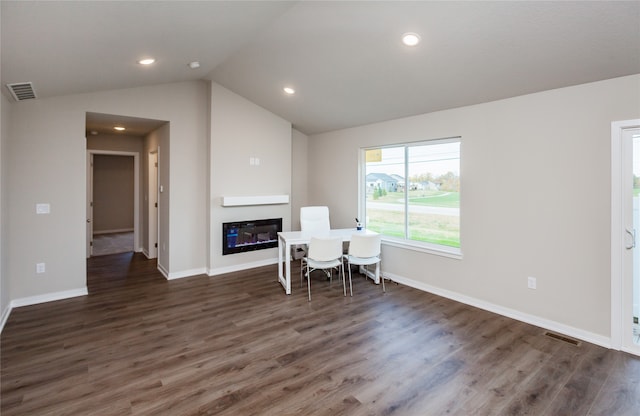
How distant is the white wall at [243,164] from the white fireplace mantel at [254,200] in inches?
4.8

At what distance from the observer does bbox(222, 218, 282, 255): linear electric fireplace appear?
210 inches

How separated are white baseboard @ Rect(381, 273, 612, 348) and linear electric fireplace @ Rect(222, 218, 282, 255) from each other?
246 cm

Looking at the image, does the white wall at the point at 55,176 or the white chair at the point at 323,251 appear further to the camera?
the white chair at the point at 323,251

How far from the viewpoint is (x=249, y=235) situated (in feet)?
18.4

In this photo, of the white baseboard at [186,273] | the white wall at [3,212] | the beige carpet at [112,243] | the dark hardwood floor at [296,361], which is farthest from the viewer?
the beige carpet at [112,243]

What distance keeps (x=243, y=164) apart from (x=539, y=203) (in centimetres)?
421

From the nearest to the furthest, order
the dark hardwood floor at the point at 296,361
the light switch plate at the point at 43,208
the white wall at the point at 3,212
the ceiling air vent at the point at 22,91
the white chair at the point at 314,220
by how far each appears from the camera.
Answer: the dark hardwood floor at the point at 296,361
the ceiling air vent at the point at 22,91
the white wall at the point at 3,212
the light switch plate at the point at 43,208
the white chair at the point at 314,220

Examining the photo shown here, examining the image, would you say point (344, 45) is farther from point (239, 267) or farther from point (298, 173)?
point (239, 267)

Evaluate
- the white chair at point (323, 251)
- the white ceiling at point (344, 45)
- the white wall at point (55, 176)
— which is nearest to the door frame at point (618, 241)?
the white ceiling at point (344, 45)

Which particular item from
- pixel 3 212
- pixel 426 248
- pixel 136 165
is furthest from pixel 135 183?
pixel 426 248

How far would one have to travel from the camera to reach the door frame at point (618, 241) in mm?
2799

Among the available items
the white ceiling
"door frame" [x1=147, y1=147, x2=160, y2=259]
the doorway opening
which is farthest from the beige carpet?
the white ceiling

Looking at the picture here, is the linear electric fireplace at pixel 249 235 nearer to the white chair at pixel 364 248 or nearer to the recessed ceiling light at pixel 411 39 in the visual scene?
the white chair at pixel 364 248

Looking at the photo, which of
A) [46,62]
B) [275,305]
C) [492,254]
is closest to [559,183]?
[492,254]
